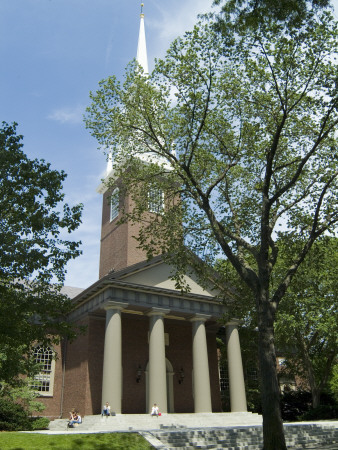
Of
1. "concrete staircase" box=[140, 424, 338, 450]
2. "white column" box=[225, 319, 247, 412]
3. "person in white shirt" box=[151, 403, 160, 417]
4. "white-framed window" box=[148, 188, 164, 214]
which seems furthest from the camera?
"white column" box=[225, 319, 247, 412]

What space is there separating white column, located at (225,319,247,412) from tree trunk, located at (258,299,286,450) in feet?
50.9

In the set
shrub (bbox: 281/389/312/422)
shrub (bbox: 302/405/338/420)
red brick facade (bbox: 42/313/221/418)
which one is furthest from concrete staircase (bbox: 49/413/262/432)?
shrub (bbox: 281/389/312/422)

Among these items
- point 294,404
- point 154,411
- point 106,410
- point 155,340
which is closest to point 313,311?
point 155,340

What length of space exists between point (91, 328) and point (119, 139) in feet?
44.7

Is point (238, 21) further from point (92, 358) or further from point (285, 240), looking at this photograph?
point (92, 358)

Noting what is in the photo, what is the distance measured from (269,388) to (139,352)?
648 inches

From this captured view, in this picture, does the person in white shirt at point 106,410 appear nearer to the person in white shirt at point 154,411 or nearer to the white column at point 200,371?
the person in white shirt at point 154,411

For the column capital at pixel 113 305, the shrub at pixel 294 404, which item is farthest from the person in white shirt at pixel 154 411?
the shrub at pixel 294 404

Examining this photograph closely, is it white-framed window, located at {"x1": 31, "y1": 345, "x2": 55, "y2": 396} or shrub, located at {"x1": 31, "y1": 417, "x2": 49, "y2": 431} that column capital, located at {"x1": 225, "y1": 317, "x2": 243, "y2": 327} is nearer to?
white-framed window, located at {"x1": 31, "y1": 345, "x2": 55, "y2": 396}

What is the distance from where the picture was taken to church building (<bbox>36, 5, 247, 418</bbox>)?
79.4 ft

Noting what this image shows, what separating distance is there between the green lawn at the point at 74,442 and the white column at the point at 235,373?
12.5m

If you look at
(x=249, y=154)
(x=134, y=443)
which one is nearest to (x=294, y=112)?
(x=249, y=154)

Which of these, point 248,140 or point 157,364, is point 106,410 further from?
point 248,140

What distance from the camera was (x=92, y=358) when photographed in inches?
1030
